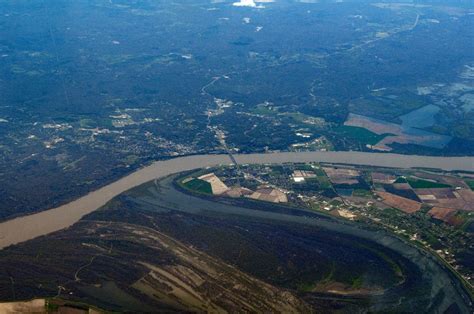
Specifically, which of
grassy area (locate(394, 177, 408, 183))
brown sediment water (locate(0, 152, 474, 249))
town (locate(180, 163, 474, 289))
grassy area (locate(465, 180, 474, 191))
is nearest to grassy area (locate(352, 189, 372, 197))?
town (locate(180, 163, 474, 289))

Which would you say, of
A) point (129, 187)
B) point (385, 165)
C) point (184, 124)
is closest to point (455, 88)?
point (385, 165)

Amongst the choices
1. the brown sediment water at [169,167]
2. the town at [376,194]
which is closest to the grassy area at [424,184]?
the town at [376,194]

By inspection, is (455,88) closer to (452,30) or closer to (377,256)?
(452,30)

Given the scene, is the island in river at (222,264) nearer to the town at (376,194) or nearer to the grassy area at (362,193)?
the town at (376,194)

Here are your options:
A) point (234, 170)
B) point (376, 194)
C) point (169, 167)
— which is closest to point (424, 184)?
point (376, 194)

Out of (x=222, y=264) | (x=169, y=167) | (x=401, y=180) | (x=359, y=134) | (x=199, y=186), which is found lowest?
(x=359, y=134)

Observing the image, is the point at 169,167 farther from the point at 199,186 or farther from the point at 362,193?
the point at 362,193

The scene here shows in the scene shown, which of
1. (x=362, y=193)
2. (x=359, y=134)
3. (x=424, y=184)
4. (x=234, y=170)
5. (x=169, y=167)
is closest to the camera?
(x=362, y=193)
